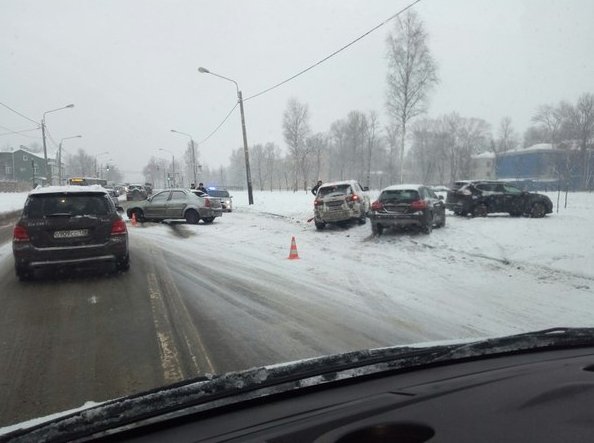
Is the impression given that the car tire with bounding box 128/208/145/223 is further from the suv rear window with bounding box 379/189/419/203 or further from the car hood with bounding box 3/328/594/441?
the car hood with bounding box 3/328/594/441

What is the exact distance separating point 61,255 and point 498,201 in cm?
1670

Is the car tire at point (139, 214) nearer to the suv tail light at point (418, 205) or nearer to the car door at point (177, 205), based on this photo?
the car door at point (177, 205)

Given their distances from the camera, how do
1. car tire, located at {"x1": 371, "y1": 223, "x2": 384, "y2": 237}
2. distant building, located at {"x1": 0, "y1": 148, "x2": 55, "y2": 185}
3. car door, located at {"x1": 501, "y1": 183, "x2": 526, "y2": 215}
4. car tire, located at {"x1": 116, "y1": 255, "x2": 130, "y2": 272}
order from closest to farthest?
car tire, located at {"x1": 116, "y1": 255, "x2": 130, "y2": 272}, car tire, located at {"x1": 371, "y1": 223, "x2": 384, "y2": 237}, car door, located at {"x1": 501, "y1": 183, "x2": 526, "y2": 215}, distant building, located at {"x1": 0, "y1": 148, "x2": 55, "y2": 185}

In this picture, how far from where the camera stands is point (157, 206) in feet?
66.9

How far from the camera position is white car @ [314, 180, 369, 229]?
15.9 m

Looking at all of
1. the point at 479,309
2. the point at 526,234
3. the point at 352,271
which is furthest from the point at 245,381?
the point at 526,234

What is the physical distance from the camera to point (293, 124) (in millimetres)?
67438

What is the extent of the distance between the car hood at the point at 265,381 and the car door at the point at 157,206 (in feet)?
62.1

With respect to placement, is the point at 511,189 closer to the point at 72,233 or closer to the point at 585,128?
the point at 72,233

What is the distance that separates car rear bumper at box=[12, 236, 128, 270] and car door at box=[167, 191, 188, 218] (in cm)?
1201

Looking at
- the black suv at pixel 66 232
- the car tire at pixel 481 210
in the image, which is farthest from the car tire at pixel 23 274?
the car tire at pixel 481 210

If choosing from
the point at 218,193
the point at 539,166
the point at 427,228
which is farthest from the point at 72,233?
the point at 539,166

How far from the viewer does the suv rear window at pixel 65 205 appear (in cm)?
785

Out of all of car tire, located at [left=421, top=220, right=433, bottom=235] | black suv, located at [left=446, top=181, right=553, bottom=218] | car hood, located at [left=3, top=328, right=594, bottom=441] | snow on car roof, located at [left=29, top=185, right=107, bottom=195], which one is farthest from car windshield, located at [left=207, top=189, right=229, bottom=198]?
car hood, located at [left=3, top=328, right=594, bottom=441]
